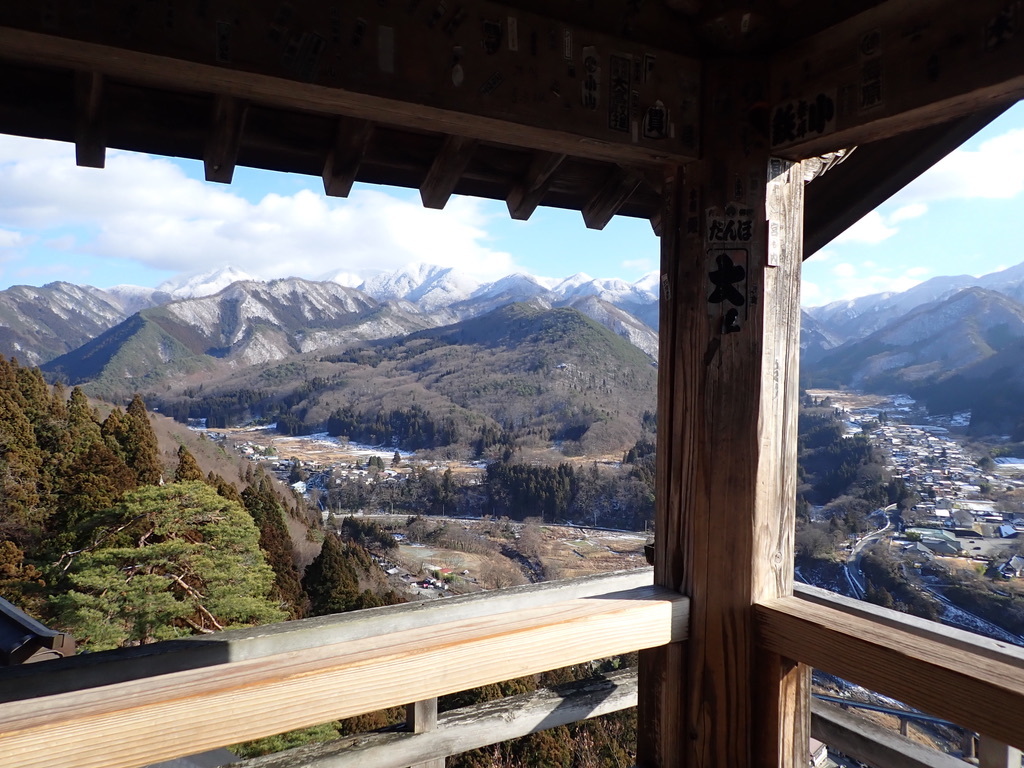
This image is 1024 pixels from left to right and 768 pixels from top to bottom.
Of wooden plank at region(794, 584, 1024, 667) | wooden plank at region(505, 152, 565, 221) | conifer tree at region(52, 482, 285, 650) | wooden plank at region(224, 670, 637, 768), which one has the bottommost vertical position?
conifer tree at region(52, 482, 285, 650)

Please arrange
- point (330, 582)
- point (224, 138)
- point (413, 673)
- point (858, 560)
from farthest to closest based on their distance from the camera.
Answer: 1. point (330, 582)
2. point (858, 560)
3. point (224, 138)
4. point (413, 673)

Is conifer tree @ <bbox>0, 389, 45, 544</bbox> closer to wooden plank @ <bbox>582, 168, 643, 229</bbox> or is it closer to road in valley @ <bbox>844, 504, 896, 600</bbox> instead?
A: wooden plank @ <bbox>582, 168, 643, 229</bbox>

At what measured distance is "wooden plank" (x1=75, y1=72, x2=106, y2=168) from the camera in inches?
47.9

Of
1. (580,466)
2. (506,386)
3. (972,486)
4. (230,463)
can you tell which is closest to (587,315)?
(506,386)

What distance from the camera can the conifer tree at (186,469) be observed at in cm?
1496

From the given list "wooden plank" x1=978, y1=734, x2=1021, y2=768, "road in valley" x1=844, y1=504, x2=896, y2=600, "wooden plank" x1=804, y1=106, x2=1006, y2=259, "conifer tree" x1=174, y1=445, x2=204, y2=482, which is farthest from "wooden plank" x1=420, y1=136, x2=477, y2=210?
"conifer tree" x1=174, y1=445, x2=204, y2=482

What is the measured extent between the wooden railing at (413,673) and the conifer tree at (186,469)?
48.8 feet

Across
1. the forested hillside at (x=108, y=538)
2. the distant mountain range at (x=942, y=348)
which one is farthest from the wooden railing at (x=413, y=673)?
the forested hillside at (x=108, y=538)

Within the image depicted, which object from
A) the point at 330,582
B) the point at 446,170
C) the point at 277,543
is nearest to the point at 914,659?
the point at 446,170

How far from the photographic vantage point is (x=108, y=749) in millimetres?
910

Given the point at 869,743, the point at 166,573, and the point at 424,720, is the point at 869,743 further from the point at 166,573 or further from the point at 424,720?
the point at 166,573

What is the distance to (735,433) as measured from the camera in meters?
1.46

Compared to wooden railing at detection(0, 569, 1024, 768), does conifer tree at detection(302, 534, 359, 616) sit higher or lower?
lower

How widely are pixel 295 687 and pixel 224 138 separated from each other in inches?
44.1
